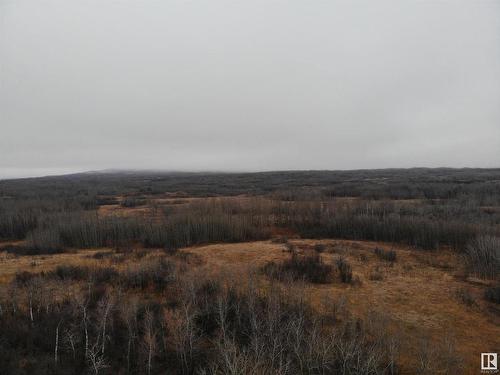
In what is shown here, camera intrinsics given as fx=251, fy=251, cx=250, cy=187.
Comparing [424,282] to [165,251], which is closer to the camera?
[424,282]

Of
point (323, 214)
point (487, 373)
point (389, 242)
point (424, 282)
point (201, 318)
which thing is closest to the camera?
point (487, 373)

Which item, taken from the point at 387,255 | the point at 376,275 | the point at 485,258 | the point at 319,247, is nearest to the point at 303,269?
the point at 376,275

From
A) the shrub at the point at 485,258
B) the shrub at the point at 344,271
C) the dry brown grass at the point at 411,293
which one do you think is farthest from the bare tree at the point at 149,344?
the shrub at the point at 485,258

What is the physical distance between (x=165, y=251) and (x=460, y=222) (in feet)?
46.7

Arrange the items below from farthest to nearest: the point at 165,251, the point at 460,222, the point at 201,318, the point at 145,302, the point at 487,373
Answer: the point at 460,222
the point at 165,251
the point at 145,302
the point at 201,318
the point at 487,373

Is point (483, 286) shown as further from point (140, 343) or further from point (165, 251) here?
point (165, 251)

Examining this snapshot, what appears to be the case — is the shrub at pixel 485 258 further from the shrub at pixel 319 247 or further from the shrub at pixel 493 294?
the shrub at pixel 319 247

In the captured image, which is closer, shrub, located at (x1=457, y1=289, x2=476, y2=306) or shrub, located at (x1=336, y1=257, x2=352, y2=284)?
shrub, located at (x1=457, y1=289, x2=476, y2=306)

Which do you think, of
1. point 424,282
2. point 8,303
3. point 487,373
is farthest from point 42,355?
point 424,282

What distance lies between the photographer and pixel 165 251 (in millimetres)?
11406

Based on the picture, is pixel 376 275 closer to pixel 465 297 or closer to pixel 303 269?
pixel 465 297

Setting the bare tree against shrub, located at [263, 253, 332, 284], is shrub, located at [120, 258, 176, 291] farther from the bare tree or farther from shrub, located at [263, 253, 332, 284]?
shrub, located at [263, 253, 332, 284]

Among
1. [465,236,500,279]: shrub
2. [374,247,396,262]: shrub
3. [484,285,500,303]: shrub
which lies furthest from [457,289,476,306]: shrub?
[374,247,396,262]: shrub

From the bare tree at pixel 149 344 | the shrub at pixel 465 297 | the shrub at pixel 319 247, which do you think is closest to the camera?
the bare tree at pixel 149 344
